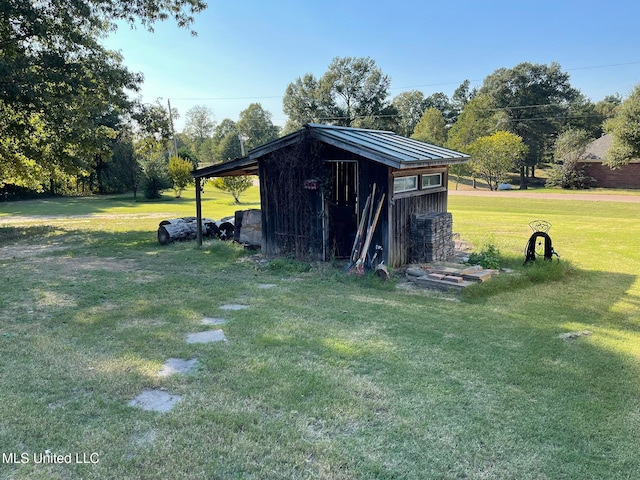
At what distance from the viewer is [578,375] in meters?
3.63

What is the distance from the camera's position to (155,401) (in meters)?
3.09

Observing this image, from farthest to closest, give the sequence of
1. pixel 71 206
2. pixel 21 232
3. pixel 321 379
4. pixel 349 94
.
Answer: pixel 349 94
pixel 71 206
pixel 21 232
pixel 321 379

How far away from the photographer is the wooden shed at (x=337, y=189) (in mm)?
8039

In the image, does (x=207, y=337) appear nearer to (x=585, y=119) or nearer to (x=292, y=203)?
(x=292, y=203)

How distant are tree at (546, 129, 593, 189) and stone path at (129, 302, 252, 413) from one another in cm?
3644

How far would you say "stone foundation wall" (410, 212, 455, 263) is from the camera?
8.44 meters

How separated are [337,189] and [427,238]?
224 cm

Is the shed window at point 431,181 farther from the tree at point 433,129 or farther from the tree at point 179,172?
the tree at point 433,129

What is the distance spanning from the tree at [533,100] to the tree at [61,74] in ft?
128

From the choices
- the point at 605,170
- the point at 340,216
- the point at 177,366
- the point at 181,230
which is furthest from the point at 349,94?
the point at 177,366

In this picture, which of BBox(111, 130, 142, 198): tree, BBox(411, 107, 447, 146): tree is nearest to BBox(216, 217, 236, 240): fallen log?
BBox(111, 130, 142, 198): tree

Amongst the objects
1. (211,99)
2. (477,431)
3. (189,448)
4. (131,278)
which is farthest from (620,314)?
(211,99)

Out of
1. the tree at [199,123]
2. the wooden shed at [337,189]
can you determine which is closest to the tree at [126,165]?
the wooden shed at [337,189]

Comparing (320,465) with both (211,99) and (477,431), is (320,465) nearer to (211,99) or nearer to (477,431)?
(477,431)
